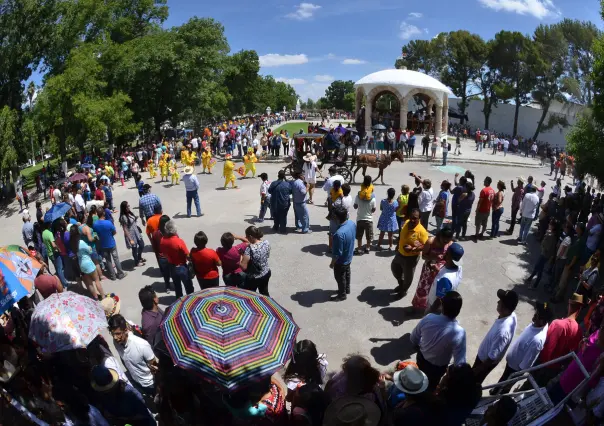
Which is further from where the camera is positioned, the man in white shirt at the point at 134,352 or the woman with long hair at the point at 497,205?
the woman with long hair at the point at 497,205

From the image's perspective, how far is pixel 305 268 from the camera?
877 centimetres

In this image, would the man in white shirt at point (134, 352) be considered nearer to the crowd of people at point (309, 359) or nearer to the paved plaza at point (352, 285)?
the crowd of people at point (309, 359)

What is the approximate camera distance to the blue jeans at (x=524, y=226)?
402 inches

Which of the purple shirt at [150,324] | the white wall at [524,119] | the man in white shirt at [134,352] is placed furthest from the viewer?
the white wall at [524,119]

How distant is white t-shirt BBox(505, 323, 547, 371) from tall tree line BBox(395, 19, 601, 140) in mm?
27710

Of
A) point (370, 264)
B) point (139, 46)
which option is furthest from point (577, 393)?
point (139, 46)

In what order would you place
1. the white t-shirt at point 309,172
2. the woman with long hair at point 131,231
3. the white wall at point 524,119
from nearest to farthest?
the woman with long hair at point 131,231 < the white t-shirt at point 309,172 < the white wall at point 524,119

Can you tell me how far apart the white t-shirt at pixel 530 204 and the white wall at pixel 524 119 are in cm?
2618

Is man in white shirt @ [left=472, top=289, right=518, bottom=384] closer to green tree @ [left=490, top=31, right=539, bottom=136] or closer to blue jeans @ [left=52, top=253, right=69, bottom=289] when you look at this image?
blue jeans @ [left=52, top=253, right=69, bottom=289]

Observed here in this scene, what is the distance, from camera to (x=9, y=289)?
3932mm

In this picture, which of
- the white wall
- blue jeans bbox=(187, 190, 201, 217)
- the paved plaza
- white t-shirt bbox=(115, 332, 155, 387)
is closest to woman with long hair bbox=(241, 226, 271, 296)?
the paved plaza

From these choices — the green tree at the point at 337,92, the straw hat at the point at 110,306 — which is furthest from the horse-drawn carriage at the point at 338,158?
the green tree at the point at 337,92

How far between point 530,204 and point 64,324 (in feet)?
31.3

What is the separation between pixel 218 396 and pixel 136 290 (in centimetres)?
470
